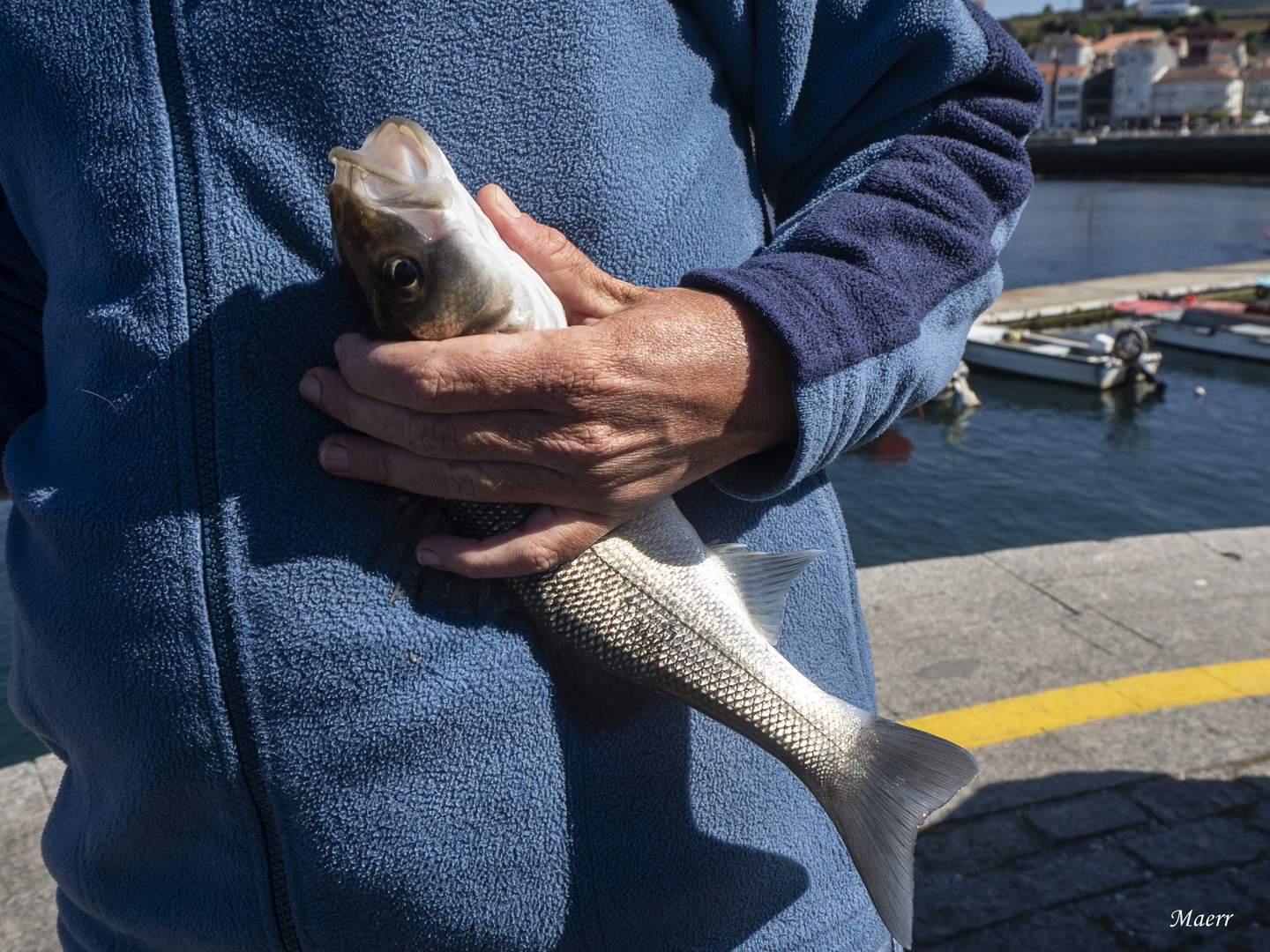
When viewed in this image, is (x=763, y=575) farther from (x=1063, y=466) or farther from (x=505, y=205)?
(x=1063, y=466)

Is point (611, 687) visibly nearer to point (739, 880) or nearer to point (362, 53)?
point (739, 880)

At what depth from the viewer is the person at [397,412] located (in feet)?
3.48

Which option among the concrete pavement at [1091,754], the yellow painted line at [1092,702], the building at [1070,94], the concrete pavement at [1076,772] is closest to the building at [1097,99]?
the building at [1070,94]

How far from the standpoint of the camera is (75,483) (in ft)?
3.63

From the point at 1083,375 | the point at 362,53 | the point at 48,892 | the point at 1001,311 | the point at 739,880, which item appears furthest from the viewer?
the point at 1001,311

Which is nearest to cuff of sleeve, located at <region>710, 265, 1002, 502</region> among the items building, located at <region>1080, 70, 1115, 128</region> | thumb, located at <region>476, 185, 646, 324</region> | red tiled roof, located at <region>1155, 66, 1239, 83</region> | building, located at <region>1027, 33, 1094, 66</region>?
thumb, located at <region>476, 185, 646, 324</region>

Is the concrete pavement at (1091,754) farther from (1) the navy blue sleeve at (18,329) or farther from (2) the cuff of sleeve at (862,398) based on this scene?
(1) the navy blue sleeve at (18,329)

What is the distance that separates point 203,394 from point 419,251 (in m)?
0.29

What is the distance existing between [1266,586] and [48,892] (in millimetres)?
5530

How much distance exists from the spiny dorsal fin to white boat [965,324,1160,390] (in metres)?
18.8

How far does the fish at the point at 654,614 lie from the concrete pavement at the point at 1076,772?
193 centimetres

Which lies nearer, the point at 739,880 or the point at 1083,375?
the point at 739,880

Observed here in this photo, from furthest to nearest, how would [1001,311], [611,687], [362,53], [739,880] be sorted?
1. [1001,311]
2. [739,880]
3. [611,687]
4. [362,53]

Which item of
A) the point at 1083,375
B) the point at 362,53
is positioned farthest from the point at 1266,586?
the point at 1083,375
